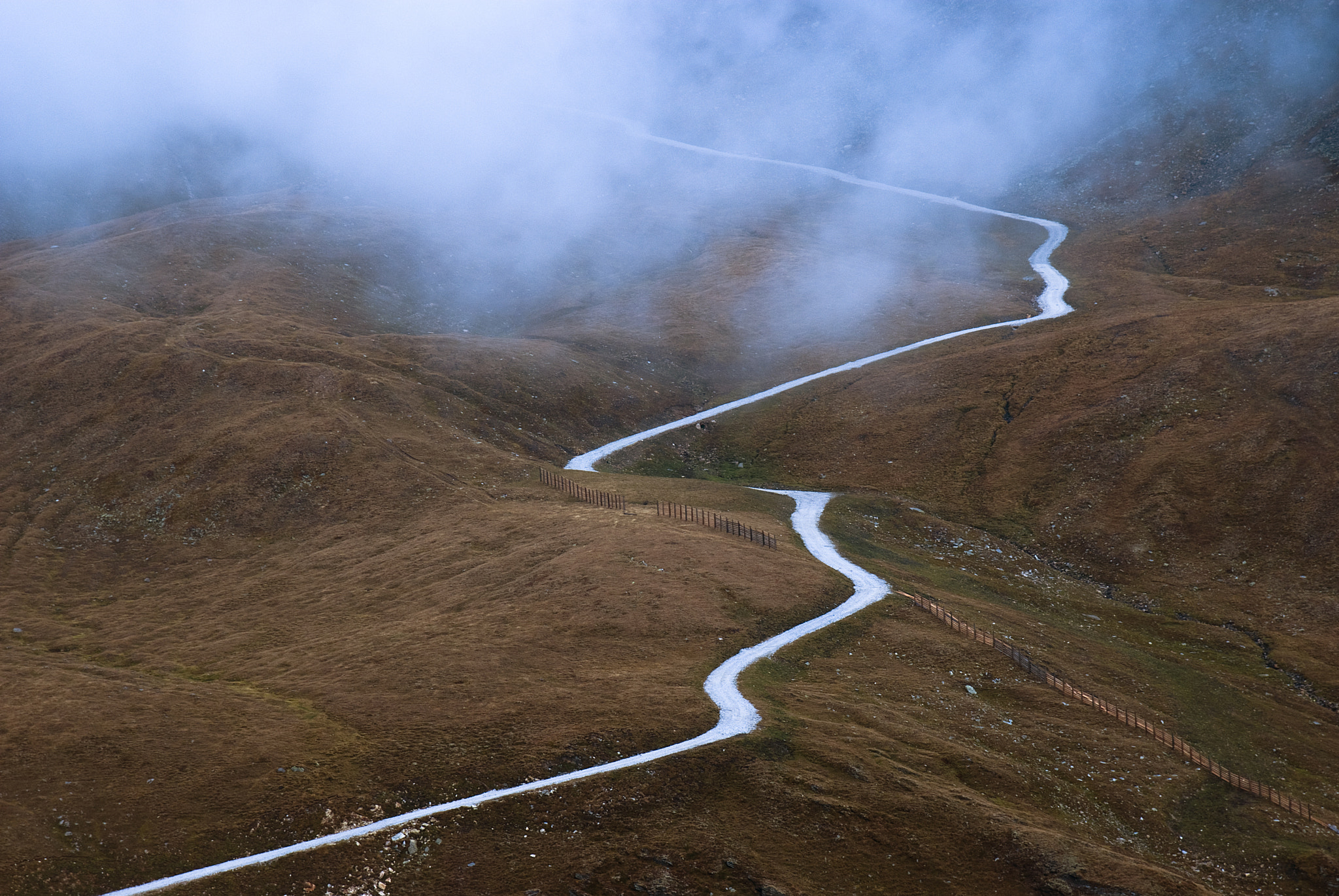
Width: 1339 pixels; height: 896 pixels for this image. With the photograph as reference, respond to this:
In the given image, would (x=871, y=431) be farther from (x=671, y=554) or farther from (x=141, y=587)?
(x=141, y=587)

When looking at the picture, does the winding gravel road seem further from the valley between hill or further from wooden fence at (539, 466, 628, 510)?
wooden fence at (539, 466, 628, 510)

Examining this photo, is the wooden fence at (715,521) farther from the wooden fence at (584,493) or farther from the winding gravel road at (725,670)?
the winding gravel road at (725,670)

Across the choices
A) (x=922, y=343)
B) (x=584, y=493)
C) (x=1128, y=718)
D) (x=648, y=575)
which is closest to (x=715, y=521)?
(x=584, y=493)

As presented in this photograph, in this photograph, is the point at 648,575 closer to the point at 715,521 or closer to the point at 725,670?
the point at 725,670

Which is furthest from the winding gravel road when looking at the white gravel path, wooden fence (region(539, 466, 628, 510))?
wooden fence (region(539, 466, 628, 510))

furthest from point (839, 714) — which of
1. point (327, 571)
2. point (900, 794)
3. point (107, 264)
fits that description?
point (107, 264)

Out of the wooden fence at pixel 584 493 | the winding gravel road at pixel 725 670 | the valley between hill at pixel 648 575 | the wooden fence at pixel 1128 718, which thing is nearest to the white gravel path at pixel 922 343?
the winding gravel road at pixel 725 670
